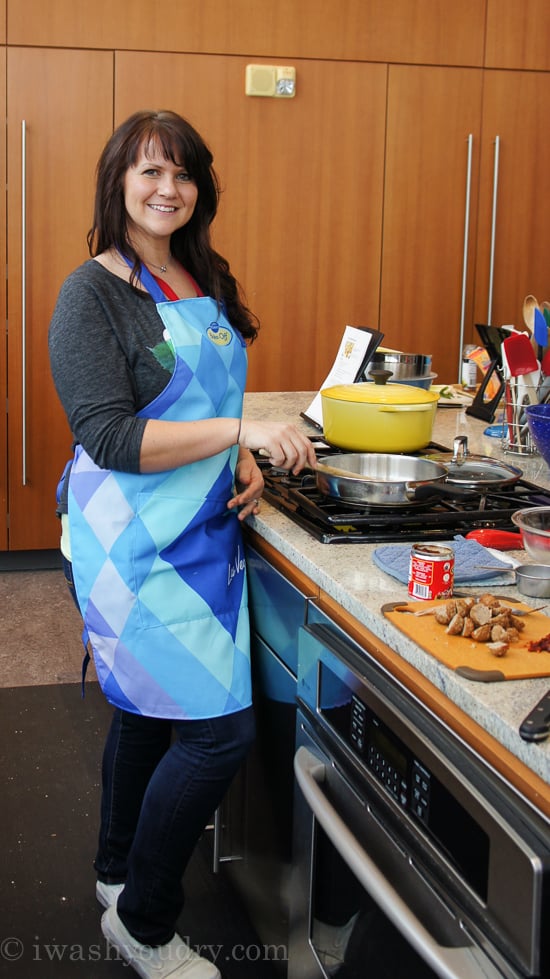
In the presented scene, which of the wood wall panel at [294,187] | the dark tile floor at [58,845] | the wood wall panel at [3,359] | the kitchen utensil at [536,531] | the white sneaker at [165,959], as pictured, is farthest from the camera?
the wood wall panel at [294,187]

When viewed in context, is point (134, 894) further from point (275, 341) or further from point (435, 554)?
point (275, 341)

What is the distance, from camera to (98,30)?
404cm

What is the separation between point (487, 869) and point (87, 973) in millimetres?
1219

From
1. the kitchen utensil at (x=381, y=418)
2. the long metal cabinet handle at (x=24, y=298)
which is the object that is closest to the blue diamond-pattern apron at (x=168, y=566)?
the kitchen utensil at (x=381, y=418)

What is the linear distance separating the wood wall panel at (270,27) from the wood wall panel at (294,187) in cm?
7

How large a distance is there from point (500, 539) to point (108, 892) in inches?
40.4

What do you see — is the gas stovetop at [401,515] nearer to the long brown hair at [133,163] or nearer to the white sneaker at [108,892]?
the long brown hair at [133,163]

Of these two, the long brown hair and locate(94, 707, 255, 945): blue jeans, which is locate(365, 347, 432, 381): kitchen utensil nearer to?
the long brown hair

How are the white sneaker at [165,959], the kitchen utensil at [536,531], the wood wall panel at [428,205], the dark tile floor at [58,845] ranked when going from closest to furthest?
the kitchen utensil at [536,531], the white sneaker at [165,959], the dark tile floor at [58,845], the wood wall panel at [428,205]

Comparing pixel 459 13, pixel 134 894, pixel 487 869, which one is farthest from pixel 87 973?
pixel 459 13

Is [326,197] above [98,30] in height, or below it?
below

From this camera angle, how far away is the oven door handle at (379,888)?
37.9 inches

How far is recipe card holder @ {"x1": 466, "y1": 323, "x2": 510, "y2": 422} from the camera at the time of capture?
2.71 meters

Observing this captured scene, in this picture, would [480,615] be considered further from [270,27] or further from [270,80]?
[270,27]
